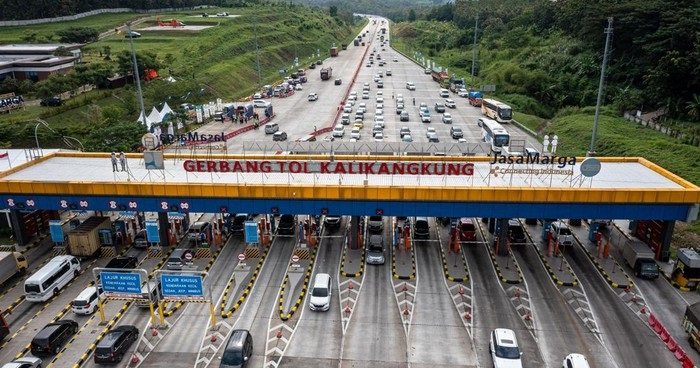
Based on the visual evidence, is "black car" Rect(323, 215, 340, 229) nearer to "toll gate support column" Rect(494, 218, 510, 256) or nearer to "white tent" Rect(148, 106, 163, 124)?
"toll gate support column" Rect(494, 218, 510, 256)

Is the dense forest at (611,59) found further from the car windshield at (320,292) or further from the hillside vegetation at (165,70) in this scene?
the car windshield at (320,292)

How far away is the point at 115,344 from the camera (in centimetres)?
2997

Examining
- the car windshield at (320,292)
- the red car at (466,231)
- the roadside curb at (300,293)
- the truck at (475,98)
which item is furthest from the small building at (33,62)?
the red car at (466,231)

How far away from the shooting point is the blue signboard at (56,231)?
4319 cm

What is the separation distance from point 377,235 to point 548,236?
15.2 meters

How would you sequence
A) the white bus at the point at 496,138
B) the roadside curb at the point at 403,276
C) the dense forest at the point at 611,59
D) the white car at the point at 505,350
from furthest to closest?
1. the dense forest at the point at 611,59
2. the white bus at the point at 496,138
3. the roadside curb at the point at 403,276
4. the white car at the point at 505,350

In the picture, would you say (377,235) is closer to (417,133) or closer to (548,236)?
(548,236)

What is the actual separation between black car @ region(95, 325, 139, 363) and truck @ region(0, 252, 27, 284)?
Result: 14051 millimetres

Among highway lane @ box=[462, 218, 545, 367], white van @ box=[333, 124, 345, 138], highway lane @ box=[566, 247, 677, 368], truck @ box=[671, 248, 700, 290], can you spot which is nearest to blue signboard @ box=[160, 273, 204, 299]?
highway lane @ box=[462, 218, 545, 367]

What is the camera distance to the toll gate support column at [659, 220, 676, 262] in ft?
130

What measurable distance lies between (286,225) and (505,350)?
24264 mm

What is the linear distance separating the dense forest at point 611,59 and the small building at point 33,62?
3693 inches

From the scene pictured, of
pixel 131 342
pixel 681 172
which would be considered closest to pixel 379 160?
pixel 131 342

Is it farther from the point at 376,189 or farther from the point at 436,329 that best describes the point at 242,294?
the point at 436,329
